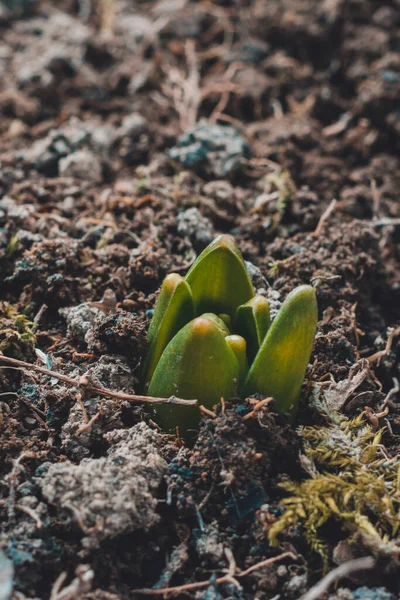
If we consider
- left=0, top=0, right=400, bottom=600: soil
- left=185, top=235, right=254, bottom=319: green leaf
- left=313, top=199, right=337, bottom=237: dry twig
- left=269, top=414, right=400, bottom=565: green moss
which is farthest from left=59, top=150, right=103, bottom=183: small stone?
left=269, top=414, right=400, bottom=565: green moss

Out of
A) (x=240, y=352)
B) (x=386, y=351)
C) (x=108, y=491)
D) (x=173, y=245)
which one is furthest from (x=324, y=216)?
(x=108, y=491)

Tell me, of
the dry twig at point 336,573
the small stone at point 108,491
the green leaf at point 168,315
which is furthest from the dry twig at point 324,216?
the dry twig at point 336,573

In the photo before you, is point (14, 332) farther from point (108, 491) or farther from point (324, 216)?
point (324, 216)

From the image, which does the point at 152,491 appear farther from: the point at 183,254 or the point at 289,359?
the point at 183,254

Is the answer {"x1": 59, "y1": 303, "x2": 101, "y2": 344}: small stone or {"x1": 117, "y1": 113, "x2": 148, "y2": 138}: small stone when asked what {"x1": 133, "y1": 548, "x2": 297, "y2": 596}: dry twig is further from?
{"x1": 117, "y1": 113, "x2": 148, "y2": 138}: small stone

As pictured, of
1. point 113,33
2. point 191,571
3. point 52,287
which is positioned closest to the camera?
point 191,571

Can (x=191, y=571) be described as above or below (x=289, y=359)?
below

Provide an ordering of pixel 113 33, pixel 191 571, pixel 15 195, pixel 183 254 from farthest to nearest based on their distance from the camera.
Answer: pixel 113 33, pixel 15 195, pixel 183 254, pixel 191 571

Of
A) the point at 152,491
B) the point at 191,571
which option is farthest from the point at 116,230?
the point at 191,571
